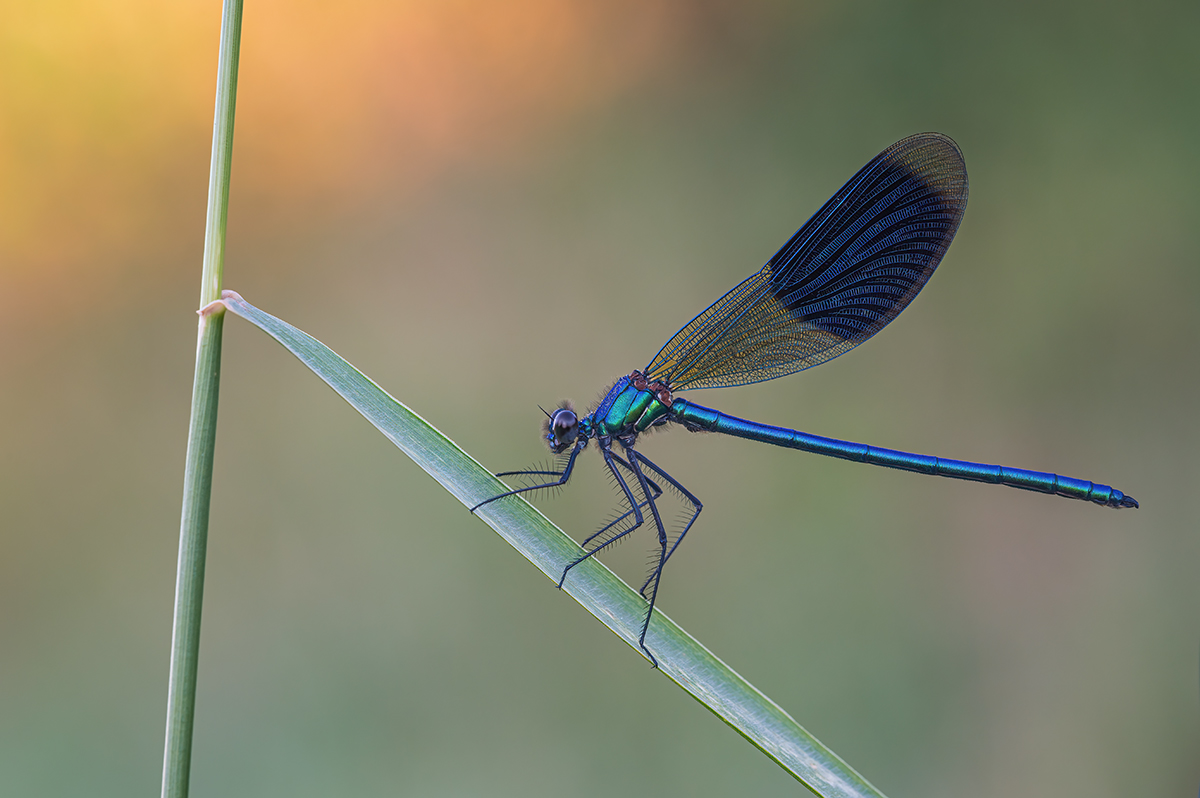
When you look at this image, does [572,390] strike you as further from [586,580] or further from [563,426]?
[586,580]

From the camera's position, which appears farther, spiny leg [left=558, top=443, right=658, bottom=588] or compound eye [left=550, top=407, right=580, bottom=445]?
compound eye [left=550, top=407, right=580, bottom=445]

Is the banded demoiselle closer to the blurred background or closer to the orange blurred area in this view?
the blurred background

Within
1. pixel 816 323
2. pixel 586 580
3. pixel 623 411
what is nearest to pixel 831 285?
pixel 816 323

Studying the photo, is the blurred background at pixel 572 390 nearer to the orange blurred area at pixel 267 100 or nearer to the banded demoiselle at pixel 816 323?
the orange blurred area at pixel 267 100

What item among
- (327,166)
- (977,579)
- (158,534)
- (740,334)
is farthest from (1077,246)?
(158,534)

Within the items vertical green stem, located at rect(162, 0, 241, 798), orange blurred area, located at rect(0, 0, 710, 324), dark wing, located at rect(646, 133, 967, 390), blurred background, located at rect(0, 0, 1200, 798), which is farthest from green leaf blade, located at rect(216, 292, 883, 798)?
orange blurred area, located at rect(0, 0, 710, 324)

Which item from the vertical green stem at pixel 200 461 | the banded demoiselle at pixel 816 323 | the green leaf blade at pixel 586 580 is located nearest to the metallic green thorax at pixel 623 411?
the banded demoiselle at pixel 816 323
